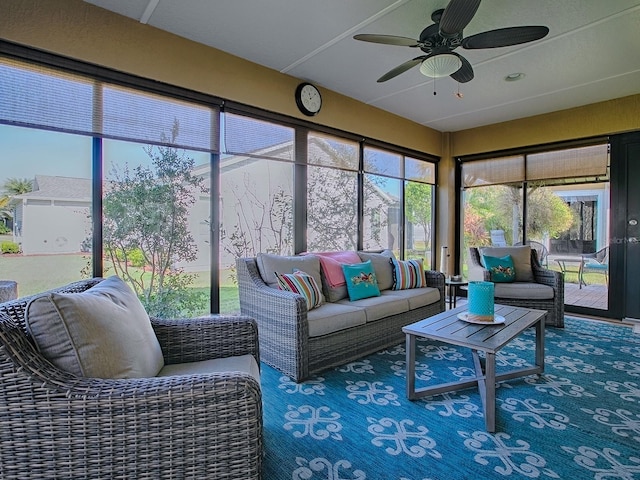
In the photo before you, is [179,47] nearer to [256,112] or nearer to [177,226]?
[256,112]

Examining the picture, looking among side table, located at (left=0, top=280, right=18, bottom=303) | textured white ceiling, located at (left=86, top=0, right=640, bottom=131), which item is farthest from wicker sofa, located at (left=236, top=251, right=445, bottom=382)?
textured white ceiling, located at (left=86, top=0, right=640, bottom=131)

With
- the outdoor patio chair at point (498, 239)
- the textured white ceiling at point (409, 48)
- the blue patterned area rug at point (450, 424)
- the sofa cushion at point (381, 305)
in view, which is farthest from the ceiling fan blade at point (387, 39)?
the outdoor patio chair at point (498, 239)

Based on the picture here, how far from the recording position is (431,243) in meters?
6.05

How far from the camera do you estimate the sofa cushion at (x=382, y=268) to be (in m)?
3.87

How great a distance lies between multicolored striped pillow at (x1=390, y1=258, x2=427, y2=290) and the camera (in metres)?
→ 3.91

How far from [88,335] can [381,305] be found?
2.50 metres

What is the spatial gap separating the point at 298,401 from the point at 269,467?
2.15 ft

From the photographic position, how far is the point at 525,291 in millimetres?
4156

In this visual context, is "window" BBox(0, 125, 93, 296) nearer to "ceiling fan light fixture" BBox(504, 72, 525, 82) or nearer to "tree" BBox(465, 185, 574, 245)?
"ceiling fan light fixture" BBox(504, 72, 525, 82)

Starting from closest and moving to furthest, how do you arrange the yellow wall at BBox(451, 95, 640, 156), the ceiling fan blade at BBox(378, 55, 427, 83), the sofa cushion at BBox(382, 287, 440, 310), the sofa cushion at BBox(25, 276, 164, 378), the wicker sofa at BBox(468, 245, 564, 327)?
the sofa cushion at BBox(25, 276, 164, 378)
the ceiling fan blade at BBox(378, 55, 427, 83)
the sofa cushion at BBox(382, 287, 440, 310)
the wicker sofa at BBox(468, 245, 564, 327)
the yellow wall at BBox(451, 95, 640, 156)

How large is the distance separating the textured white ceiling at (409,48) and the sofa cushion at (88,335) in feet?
7.76

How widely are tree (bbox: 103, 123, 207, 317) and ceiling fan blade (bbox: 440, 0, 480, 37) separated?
7.45 ft

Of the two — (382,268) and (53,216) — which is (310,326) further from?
(53,216)


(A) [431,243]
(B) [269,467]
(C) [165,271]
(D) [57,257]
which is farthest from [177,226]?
(A) [431,243]
